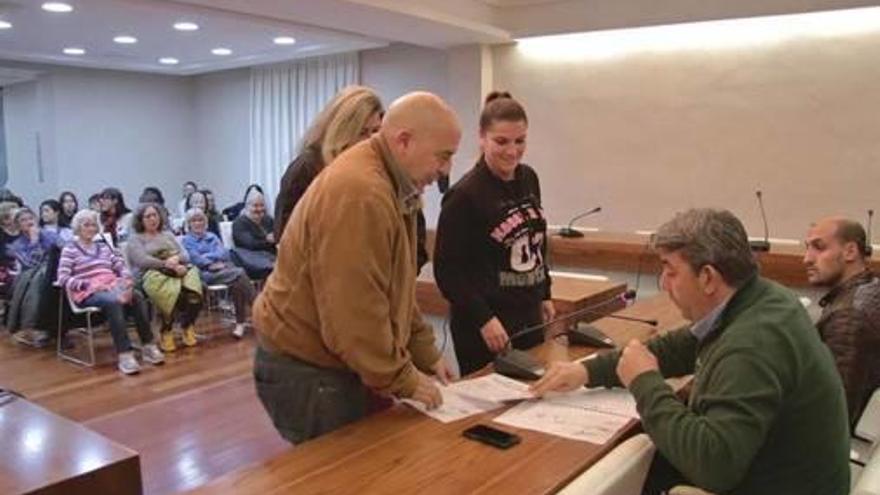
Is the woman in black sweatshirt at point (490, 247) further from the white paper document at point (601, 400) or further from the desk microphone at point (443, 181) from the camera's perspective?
the white paper document at point (601, 400)

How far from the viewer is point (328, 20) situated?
15.1 ft

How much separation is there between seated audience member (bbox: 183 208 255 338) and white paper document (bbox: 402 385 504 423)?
4.18 m

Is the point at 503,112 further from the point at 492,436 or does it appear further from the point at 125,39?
the point at 125,39

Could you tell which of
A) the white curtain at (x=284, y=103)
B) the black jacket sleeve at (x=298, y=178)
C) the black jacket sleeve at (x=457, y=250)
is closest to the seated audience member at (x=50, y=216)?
the white curtain at (x=284, y=103)

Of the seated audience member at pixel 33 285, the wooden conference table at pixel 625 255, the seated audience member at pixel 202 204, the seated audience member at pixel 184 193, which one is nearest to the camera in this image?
the wooden conference table at pixel 625 255

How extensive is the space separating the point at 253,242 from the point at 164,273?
1.03 metres

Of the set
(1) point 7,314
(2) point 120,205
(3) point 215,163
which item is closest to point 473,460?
(1) point 7,314

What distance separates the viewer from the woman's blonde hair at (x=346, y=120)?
6.68 feet

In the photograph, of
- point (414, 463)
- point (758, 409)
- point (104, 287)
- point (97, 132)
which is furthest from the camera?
point (97, 132)

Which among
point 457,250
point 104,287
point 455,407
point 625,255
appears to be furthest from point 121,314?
point 455,407

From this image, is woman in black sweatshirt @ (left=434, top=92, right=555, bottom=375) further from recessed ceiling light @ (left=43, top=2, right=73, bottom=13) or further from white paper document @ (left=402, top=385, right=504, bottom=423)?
recessed ceiling light @ (left=43, top=2, right=73, bottom=13)

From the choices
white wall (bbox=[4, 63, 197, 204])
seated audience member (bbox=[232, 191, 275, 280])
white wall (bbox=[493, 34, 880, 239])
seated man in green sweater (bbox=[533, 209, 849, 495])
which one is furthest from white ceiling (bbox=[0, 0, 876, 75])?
seated man in green sweater (bbox=[533, 209, 849, 495])

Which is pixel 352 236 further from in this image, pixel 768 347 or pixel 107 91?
pixel 107 91

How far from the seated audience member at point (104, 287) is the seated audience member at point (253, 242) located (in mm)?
1089
